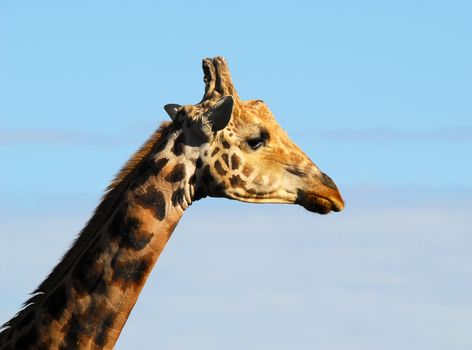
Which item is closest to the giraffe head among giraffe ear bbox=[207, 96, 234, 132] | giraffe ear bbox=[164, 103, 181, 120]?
giraffe ear bbox=[207, 96, 234, 132]

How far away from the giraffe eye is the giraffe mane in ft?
3.33

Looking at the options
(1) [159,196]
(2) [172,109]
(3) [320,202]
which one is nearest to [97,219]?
(1) [159,196]

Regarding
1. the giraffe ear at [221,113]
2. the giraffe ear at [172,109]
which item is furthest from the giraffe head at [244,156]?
the giraffe ear at [172,109]

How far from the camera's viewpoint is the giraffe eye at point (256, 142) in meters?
13.6

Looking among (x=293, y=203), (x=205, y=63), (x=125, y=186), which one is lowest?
(x=125, y=186)

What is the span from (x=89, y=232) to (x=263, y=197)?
2221 millimetres

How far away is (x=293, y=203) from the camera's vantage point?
13.8 meters

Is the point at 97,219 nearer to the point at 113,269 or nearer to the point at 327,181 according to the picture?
the point at 113,269

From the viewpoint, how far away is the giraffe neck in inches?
488

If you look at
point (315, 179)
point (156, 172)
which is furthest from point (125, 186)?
point (315, 179)

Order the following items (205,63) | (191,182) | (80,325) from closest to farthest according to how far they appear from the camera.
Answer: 1. (80,325)
2. (191,182)
3. (205,63)

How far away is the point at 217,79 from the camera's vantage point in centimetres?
1400

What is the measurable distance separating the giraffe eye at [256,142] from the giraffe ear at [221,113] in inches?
18.8

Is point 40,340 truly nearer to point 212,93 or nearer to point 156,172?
point 156,172
